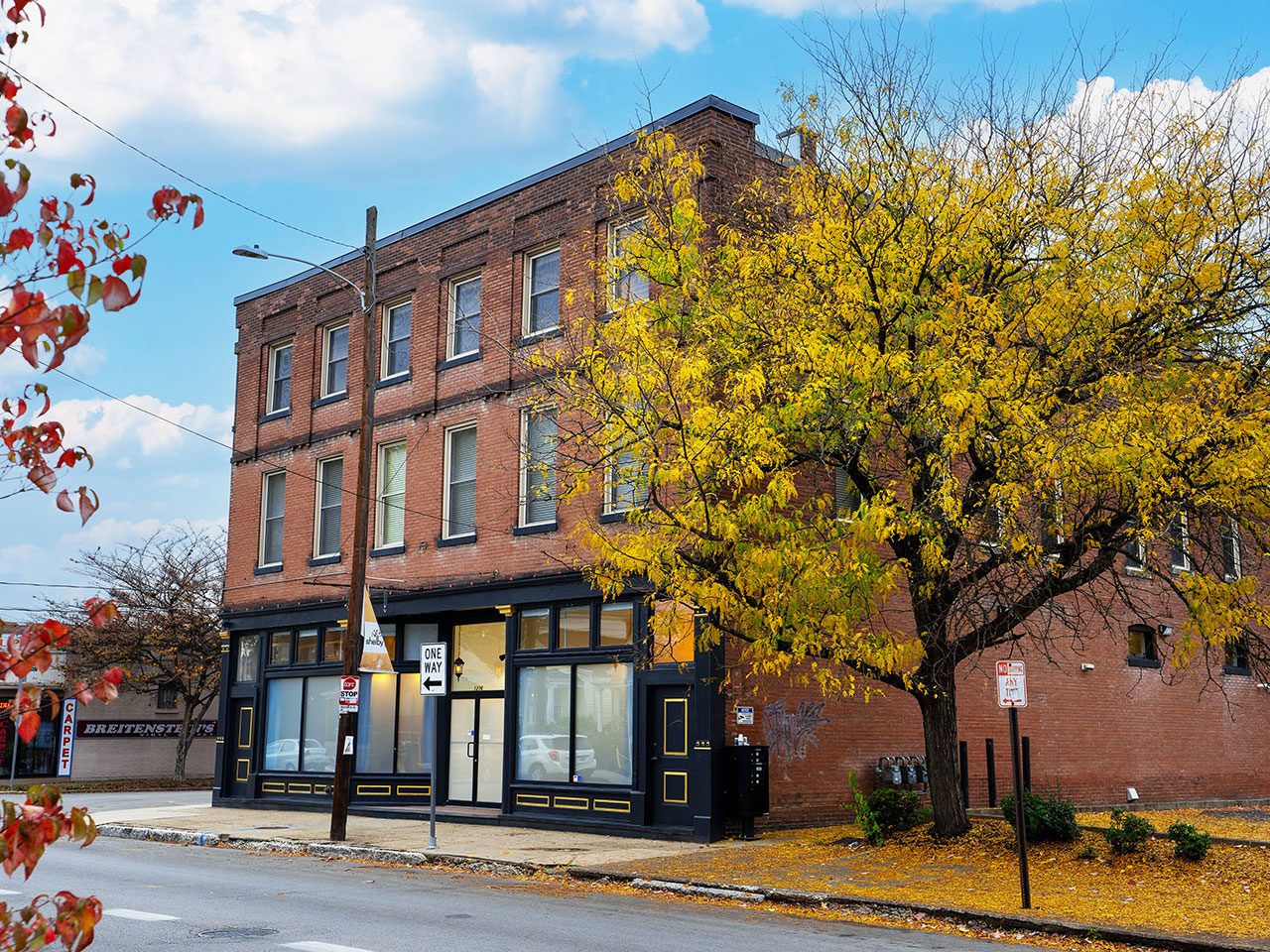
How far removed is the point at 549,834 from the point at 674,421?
27.7ft

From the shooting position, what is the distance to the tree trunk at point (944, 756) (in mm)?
15586

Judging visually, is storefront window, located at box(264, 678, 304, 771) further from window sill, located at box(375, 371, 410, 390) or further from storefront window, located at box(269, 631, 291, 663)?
window sill, located at box(375, 371, 410, 390)

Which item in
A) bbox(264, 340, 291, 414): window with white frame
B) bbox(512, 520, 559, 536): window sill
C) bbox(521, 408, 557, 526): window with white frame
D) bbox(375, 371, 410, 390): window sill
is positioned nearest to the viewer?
bbox(512, 520, 559, 536): window sill

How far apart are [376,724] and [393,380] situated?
697 centimetres

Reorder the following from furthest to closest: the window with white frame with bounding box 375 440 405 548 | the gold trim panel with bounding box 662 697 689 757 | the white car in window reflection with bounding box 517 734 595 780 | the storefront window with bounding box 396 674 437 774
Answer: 1. the window with white frame with bounding box 375 440 405 548
2. the storefront window with bounding box 396 674 437 774
3. the white car in window reflection with bounding box 517 734 595 780
4. the gold trim panel with bounding box 662 697 689 757

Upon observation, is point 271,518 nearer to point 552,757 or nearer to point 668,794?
point 552,757

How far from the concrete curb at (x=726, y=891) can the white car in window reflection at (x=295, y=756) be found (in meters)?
4.50

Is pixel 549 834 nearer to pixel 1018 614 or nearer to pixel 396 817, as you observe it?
pixel 396 817

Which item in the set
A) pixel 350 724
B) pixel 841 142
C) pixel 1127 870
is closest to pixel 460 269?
pixel 350 724

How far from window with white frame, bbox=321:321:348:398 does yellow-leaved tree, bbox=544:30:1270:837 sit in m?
12.9

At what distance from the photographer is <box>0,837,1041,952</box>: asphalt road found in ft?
31.8

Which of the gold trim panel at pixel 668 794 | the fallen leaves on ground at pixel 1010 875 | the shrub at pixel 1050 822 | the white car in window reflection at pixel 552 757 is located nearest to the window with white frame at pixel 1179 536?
the shrub at pixel 1050 822

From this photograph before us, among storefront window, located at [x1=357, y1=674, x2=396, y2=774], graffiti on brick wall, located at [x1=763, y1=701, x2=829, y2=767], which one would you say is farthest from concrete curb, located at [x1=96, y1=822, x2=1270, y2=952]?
graffiti on brick wall, located at [x1=763, y1=701, x2=829, y2=767]

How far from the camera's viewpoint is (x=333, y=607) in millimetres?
25250
